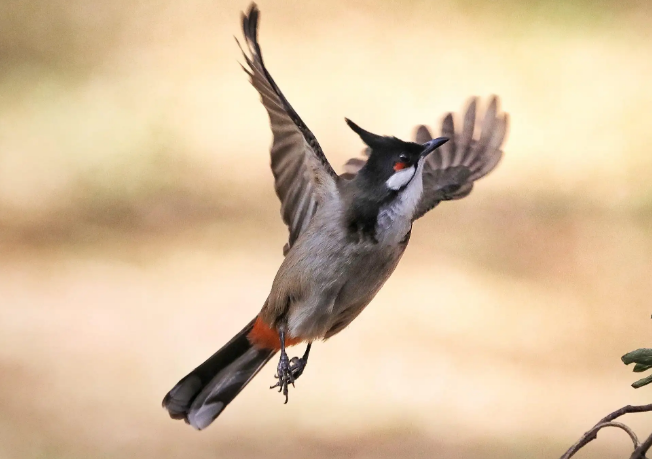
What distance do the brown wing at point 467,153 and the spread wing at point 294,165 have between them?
216mm

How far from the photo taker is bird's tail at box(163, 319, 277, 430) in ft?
4.54

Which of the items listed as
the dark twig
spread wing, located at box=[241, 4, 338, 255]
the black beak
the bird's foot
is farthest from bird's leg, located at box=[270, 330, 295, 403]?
the dark twig

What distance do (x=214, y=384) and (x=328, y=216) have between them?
1.40 feet

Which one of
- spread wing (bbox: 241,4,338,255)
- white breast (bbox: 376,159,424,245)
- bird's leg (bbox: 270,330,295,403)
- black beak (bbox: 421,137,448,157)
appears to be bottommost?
bird's leg (bbox: 270,330,295,403)

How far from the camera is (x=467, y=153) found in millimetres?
1396

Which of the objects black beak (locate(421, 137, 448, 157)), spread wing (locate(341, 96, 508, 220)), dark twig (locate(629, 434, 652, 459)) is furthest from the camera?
spread wing (locate(341, 96, 508, 220))

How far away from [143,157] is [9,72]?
468 millimetres

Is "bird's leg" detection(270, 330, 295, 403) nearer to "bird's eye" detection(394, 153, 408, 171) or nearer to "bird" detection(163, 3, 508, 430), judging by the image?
"bird" detection(163, 3, 508, 430)

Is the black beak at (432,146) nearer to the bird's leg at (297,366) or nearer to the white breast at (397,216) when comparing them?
the white breast at (397,216)

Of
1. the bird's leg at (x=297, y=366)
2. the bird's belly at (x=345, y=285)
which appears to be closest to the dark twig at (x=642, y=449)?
the bird's belly at (x=345, y=285)

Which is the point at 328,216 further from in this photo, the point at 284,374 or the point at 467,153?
the point at 467,153

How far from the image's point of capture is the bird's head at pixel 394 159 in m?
1.07

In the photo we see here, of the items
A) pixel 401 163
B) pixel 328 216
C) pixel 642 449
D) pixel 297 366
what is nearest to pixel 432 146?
pixel 401 163

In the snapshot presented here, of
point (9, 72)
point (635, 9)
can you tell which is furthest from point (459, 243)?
point (9, 72)
